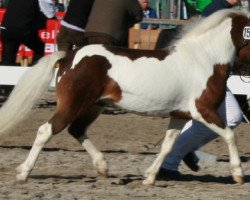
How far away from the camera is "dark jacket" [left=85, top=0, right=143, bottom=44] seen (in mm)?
10570

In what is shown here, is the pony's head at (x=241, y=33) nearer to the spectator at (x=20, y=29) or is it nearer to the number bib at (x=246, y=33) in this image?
the number bib at (x=246, y=33)

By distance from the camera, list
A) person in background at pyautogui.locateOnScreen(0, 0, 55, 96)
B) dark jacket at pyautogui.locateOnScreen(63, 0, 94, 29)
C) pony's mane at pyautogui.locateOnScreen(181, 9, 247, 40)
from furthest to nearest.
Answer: person in background at pyautogui.locateOnScreen(0, 0, 55, 96), dark jacket at pyautogui.locateOnScreen(63, 0, 94, 29), pony's mane at pyautogui.locateOnScreen(181, 9, 247, 40)

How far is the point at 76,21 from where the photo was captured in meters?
11.2

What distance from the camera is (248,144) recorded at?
42.7 ft

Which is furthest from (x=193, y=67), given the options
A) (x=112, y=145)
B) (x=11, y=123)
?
(x=112, y=145)

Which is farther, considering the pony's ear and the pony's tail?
the pony's ear

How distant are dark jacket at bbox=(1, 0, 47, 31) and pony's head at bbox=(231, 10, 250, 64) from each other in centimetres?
718

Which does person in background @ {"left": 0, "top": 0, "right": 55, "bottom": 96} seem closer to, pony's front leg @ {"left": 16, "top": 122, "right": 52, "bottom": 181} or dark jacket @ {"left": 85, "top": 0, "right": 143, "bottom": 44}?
dark jacket @ {"left": 85, "top": 0, "right": 143, "bottom": 44}

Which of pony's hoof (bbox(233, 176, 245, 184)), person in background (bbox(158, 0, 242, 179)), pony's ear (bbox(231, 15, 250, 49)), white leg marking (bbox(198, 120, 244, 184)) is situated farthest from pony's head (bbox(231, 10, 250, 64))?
pony's hoof (bbox(233, 176, 245, 184))

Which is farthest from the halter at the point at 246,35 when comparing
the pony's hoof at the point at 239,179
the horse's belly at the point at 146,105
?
the pony's hoof at the point at 239,179

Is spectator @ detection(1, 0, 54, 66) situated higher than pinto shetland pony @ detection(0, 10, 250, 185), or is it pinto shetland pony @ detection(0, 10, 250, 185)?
pinto shetland pony @ detection(0, 10, 250, 185)

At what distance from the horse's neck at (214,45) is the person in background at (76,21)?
6.30 feet

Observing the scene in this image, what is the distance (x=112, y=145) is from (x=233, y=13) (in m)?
3.20

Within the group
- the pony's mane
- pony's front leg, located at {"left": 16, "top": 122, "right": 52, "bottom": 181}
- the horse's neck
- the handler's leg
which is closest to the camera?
pony's front leg, located at {"left": 16, "top": 122, "right": 52, "bottom": 181}
